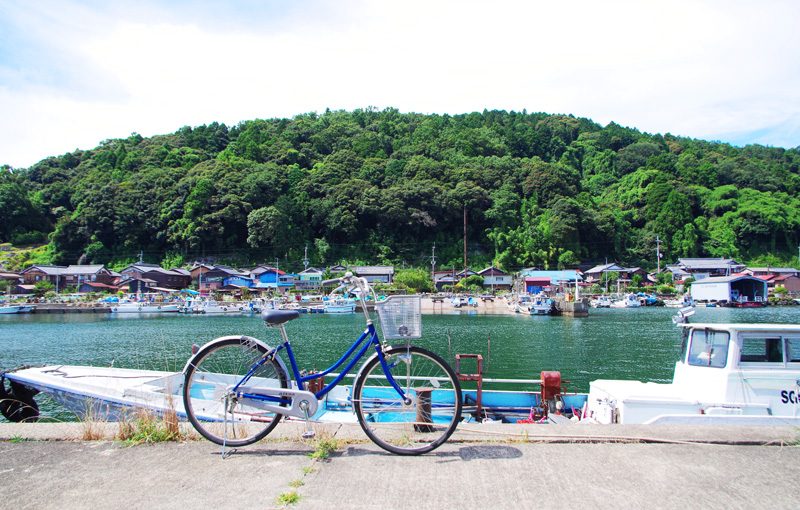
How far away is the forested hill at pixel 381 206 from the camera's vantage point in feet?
267

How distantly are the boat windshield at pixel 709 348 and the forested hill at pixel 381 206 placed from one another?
74.3 m

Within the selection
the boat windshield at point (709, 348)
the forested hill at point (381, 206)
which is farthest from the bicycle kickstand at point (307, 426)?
the forested hill at point (381, 206)

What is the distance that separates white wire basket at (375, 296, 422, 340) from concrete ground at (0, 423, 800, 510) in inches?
30.1

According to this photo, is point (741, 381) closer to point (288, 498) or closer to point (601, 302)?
point (288, 498)

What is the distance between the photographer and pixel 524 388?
16.5 meters

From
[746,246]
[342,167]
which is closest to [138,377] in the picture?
[342,167]

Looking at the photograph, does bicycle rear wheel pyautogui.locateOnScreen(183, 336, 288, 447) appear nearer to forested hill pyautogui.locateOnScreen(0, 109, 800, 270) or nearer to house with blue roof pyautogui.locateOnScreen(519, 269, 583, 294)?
house with blue roof pyautogui.locateOnScreen(519, 269, 583, 294)

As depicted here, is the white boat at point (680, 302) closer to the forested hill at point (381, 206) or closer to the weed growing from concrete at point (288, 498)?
the forested hill at point (381, 206)

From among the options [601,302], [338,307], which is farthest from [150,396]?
[601,302]

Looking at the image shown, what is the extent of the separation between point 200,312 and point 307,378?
56.4m

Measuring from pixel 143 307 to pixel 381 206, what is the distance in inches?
1538

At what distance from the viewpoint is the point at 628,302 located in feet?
205

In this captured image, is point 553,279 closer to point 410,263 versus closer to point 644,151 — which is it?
point 410,263

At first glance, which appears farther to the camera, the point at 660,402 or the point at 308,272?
the point at 308,272
